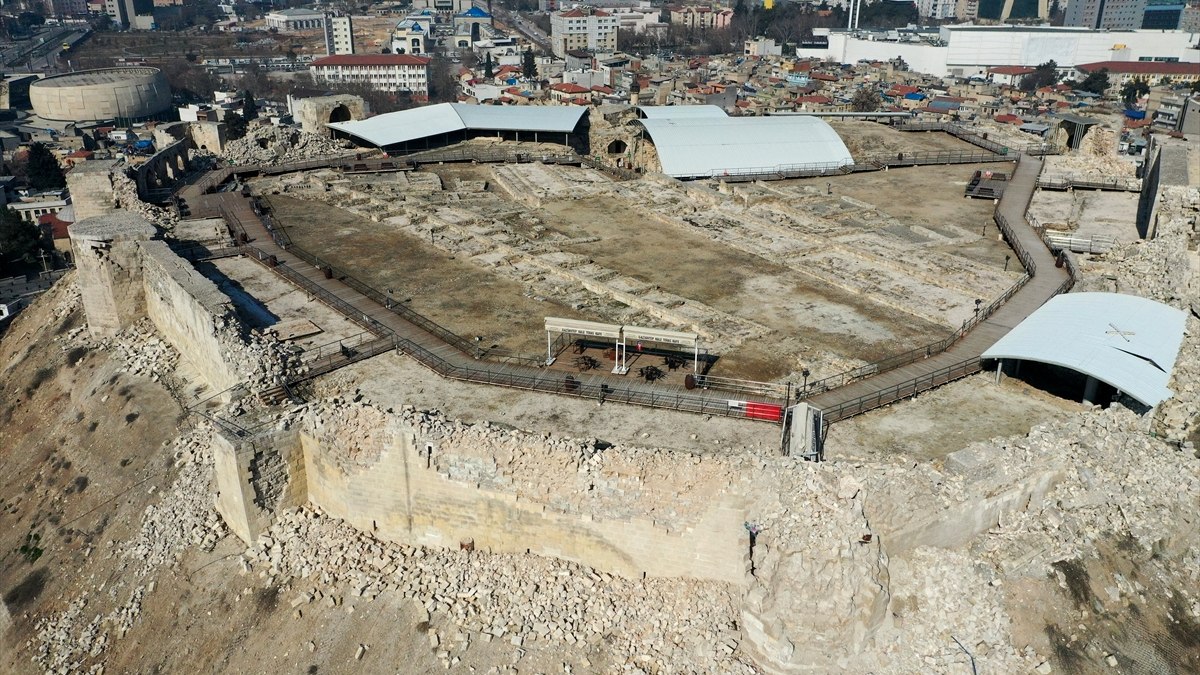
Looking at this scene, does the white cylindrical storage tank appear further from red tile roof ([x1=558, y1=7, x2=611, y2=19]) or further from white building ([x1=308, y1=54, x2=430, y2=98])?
red tile roof ([x1=558, y1=7, x2=611, y2=19])

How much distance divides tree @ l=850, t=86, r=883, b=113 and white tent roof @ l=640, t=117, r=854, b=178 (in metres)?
35.6

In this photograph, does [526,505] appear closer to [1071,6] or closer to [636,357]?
[636,357]

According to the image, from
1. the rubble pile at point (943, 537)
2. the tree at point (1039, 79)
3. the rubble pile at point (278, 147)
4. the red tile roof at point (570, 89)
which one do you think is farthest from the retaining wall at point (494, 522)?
the tree at point (1039, 79)

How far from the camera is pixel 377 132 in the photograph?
51.2m

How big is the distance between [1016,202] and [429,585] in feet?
114

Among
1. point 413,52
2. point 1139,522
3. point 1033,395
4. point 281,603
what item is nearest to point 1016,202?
point 1033,395

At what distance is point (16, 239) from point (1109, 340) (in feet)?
200

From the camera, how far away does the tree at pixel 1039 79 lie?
129000 mm

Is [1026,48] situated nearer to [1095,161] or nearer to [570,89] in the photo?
[570,89]

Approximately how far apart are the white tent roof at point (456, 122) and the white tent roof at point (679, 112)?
4331mm

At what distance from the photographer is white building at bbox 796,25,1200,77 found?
151 metres

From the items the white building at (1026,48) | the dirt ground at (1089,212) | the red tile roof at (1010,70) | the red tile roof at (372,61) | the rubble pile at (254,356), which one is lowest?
the rubble pile at (254,356)

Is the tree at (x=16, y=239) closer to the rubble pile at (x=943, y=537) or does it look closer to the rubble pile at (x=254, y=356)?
the rubble pile at (x=254, y=356)

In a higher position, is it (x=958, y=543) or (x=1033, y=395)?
(x=1033, y=395)
